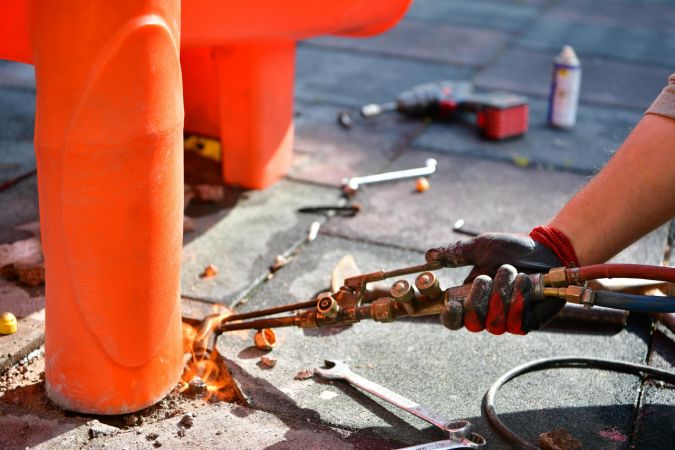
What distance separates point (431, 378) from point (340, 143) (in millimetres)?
1605

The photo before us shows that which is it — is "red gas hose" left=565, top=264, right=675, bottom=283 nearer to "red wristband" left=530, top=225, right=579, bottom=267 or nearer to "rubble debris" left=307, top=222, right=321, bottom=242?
"red wristband" left=530, top=225, right=579, bottom=267

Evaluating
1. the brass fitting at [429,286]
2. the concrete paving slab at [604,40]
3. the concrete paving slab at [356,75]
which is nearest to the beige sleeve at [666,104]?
the brass fitting at [429,286]

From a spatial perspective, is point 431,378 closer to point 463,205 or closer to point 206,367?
point 206,367

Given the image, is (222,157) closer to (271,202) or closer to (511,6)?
(271,202)

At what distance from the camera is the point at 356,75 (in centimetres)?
425

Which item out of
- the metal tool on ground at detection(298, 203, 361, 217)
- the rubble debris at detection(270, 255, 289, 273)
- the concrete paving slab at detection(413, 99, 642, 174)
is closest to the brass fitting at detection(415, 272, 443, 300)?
the rubble debris at detection(270, 255, 289, 273)

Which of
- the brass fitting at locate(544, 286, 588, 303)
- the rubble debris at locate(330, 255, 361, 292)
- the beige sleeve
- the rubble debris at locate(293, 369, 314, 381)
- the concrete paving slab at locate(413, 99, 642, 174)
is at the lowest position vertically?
the rubble debris at locate(293, 369, 314, 381)

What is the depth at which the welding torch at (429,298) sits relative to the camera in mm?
1462

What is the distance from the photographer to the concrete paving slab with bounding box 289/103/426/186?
3.11 m

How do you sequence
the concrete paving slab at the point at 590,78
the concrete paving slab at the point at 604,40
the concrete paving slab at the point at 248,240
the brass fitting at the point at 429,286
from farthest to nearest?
the concrete paving slab at the point at 604,40 → the concrete paving slab at the point at 590,78 → the concrete paving slab at the point at 248,240 → the brass fitting at the point at 429,286

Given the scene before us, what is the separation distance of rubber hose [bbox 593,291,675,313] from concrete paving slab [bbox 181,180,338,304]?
106 cm

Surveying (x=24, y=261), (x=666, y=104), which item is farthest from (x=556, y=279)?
(x=24, y=261)

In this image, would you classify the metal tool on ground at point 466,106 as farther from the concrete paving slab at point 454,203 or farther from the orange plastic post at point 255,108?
the orange plastic post at point 255,108

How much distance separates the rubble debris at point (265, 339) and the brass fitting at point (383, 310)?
38 cm
